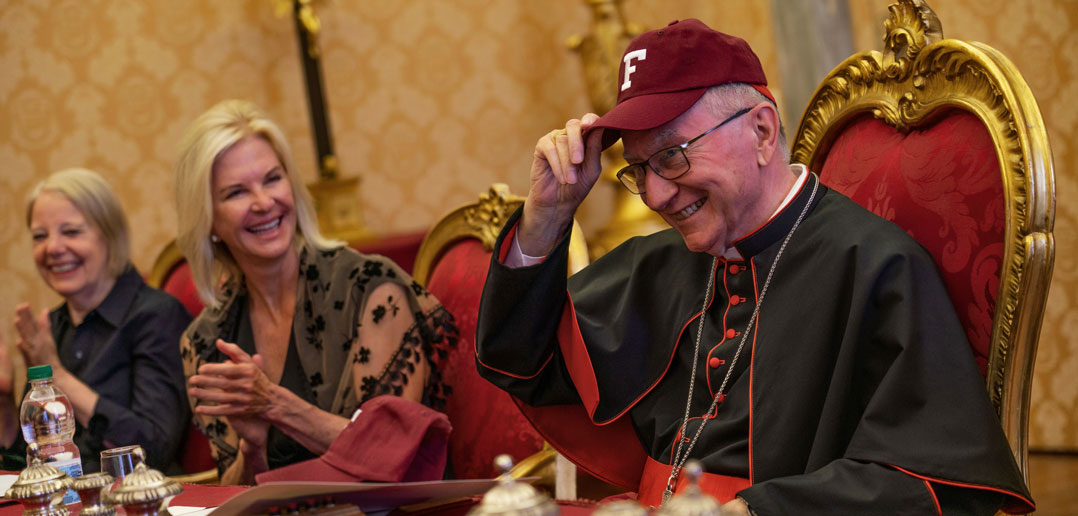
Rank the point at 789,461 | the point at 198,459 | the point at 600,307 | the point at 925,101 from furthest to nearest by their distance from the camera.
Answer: the point at 198,459 → the point at 600,307 → the point at 925,101 → the point at 789,461

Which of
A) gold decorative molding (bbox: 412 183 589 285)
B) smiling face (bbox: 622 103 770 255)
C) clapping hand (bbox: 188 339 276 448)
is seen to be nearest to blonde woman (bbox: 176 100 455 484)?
clapping hand (bbox: 188 339 276 448)

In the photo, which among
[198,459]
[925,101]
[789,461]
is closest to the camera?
[789,461]

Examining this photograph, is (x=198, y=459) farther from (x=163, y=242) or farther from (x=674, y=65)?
(x=163, y=242)

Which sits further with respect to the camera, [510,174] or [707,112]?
[510,174]

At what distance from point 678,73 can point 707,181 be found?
171 mm

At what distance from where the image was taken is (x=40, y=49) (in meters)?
5.69

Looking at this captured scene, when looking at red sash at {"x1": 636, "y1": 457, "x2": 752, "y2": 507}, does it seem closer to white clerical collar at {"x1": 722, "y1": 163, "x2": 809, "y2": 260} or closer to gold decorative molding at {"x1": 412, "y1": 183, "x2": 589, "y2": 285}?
white clerical collar at {"x1": 722, "y1": 163, "x2": 809, "y2": 260}

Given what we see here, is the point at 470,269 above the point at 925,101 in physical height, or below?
below

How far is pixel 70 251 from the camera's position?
3.32m

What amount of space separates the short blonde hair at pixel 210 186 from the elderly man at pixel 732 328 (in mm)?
978

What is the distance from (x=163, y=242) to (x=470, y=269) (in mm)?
3935

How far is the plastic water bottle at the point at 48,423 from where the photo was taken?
1.80m

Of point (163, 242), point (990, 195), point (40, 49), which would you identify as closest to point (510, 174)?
point (163, 242)

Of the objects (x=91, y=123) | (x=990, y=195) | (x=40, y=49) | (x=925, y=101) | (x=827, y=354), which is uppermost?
(x=40, y=49)
